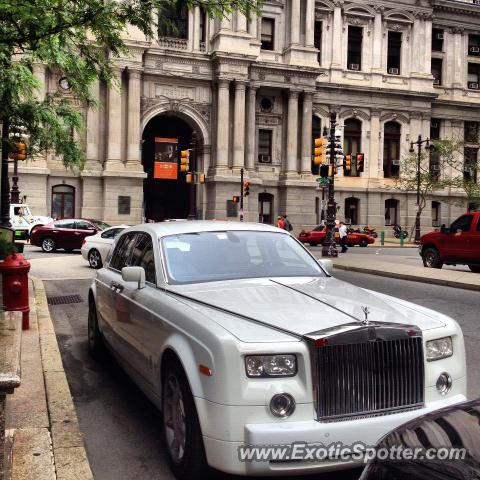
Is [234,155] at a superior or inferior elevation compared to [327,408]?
superior

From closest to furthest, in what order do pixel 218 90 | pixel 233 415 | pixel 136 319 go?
pixel 233 415
pixel 136 319
pixel 218 90

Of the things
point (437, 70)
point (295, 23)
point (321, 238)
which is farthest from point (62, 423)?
point (437, 70)

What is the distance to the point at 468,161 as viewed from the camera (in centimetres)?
5338

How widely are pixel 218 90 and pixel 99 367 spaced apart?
1602 inches

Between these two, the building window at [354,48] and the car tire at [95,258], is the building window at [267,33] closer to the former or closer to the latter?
the building window at [354,48]

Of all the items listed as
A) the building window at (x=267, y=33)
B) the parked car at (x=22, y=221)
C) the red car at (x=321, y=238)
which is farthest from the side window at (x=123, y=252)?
the building window at (x=267, y=33)

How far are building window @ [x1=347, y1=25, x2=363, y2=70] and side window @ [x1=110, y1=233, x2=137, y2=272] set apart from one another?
49594 millimetres

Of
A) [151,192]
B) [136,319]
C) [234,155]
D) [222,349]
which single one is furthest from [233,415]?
[151,192]

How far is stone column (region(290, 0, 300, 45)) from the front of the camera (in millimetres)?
47438

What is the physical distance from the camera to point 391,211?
53.2 metres

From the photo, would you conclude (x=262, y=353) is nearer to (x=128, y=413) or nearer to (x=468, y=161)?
(x=128, y=413)

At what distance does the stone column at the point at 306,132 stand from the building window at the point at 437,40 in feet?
54.6

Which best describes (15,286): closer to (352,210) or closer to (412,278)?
(412,278)

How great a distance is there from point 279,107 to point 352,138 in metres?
8.06
